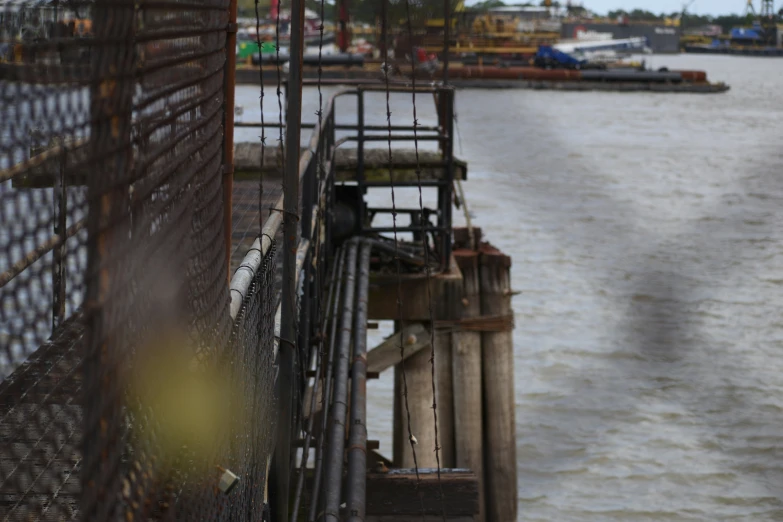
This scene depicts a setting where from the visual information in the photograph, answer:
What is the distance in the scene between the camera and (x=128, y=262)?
5.58 feet

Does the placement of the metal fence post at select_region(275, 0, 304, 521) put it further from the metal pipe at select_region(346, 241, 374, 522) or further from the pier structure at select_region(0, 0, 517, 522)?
the metal pipe at select_region(346, 241, 374, 522)

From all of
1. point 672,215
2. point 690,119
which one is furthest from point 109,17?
point 690,119

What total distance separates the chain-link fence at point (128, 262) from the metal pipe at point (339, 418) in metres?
1.06

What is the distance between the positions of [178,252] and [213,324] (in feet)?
1.47

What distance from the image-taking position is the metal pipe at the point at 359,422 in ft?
14.6

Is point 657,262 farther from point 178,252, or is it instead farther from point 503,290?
point 178,252

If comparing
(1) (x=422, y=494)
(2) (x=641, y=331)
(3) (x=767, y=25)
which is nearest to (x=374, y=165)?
(1) (x=422, y=494)

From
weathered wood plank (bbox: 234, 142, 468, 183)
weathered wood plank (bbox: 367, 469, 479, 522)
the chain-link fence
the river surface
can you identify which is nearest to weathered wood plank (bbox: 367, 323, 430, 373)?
weathered wood plank (bbox: 234, 142, 468, 183)

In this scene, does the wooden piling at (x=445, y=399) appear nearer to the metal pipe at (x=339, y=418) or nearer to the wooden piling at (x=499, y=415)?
the wooden piling at (x=499, y=415)

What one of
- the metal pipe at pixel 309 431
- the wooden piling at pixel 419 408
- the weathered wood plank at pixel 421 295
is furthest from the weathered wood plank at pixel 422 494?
the wooden piling at pixel 419 408

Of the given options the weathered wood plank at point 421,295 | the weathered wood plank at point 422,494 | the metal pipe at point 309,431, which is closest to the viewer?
the metal pipe at point 309,431

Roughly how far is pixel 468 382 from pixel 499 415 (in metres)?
0.38

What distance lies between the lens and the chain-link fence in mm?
1452

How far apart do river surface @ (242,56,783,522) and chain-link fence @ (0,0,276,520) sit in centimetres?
938
